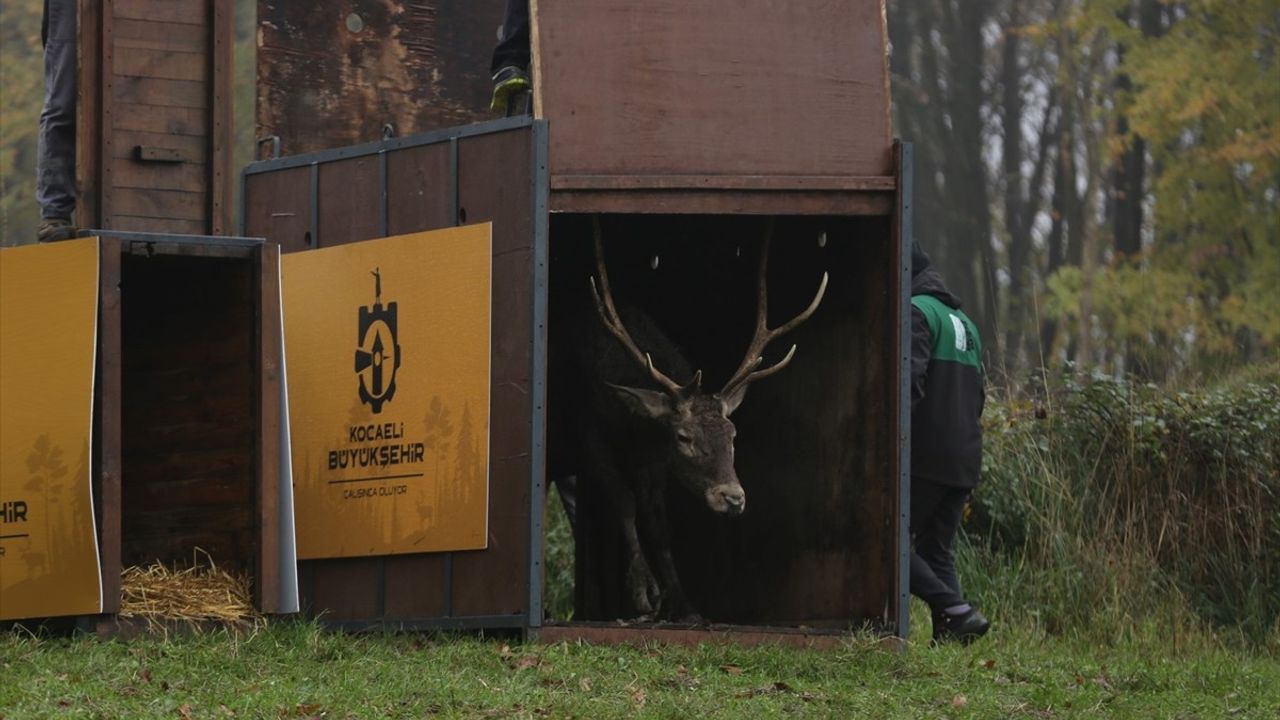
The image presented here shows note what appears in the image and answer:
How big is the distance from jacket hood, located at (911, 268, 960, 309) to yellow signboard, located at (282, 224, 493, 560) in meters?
2.35

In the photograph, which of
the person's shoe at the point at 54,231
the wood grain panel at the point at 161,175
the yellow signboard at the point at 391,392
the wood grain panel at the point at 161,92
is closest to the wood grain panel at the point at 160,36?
the wood grain panel at the point at 161,92

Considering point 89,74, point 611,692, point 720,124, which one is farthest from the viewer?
point 89,74

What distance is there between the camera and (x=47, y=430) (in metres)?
8.73

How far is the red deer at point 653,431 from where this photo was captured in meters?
9.88

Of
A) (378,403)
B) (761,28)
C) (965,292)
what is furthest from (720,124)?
(965,292)

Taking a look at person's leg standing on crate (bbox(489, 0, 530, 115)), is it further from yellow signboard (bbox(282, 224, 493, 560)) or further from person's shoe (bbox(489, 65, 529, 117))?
yellow signboard (bbox(282, 224, 493, 560))

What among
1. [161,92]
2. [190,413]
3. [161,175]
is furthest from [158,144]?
[190,413]

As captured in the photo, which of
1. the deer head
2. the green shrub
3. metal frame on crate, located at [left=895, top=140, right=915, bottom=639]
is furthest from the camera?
the green shrub

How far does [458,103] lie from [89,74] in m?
2.24

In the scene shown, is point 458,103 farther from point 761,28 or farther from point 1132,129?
point 1132,129

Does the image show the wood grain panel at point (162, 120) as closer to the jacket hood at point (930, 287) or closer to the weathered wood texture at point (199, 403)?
the weathered wood texture at point (199, 403)

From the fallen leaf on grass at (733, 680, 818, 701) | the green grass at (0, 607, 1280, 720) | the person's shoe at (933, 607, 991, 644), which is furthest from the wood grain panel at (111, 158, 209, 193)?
the fallen leaf on grass at (733, 680, 818, 701)

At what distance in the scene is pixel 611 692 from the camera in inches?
308

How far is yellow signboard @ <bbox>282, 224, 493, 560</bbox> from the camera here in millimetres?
9305
